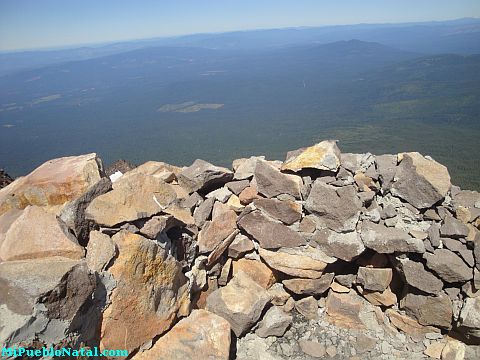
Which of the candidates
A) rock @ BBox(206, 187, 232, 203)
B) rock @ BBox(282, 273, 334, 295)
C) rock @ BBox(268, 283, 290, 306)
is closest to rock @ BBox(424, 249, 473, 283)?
rock @ BBox(282, 273, 334, 295)

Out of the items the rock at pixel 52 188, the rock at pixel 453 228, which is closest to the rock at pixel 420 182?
the rock at pixel 453 228

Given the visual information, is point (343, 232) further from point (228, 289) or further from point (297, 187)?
point (228, 289)

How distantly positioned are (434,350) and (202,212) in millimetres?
6320

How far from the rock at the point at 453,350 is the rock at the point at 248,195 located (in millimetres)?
5511

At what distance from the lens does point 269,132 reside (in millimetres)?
121062

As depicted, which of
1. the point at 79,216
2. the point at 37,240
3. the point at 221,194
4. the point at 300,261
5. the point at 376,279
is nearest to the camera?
the point at 37,240

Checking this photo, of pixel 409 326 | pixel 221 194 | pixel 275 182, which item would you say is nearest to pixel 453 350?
pixel 409 326

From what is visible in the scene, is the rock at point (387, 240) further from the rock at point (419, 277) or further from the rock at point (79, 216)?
the rock at point (79, 216)

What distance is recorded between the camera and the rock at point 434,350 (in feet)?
25.3

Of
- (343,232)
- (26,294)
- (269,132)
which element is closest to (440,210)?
(343,232)

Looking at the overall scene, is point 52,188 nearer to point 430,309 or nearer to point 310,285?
point 310,285

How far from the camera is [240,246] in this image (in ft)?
29.6

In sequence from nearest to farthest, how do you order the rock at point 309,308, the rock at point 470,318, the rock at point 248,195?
the rock at point 470,318, the rock at point 309,308, the rock at point 248,195

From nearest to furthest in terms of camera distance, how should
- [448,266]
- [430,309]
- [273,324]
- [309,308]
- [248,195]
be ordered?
[448,266], [430,309], [273,324], [309,308], [248,195]
